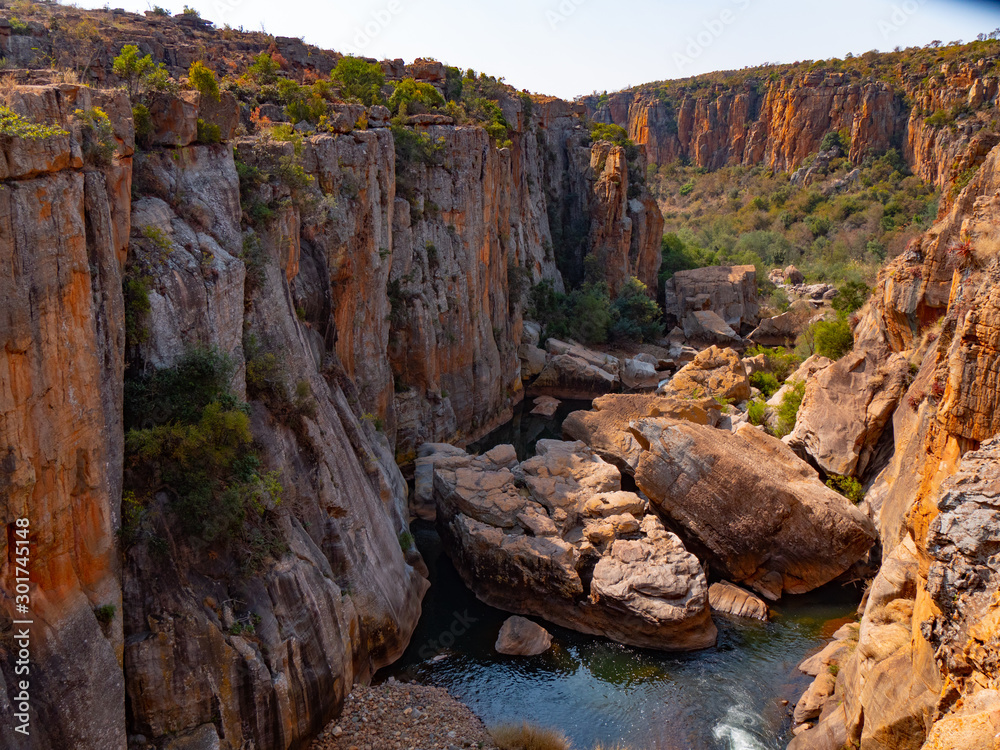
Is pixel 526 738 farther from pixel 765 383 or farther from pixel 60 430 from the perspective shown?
pixel 765 383

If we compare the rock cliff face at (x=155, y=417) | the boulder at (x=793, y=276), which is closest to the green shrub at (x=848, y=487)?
the rock cliff face at (x=155, y=417)

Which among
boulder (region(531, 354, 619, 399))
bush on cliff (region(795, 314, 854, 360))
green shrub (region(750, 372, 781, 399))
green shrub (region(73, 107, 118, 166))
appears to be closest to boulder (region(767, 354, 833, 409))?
bush on cliff (region(795, 314, 854, 360))

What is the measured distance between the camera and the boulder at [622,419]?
24719mm

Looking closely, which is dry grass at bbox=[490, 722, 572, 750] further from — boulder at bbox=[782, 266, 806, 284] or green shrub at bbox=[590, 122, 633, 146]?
boulder at bbox=[782, 266, 806, 284]

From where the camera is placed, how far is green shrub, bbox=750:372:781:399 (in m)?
31.3

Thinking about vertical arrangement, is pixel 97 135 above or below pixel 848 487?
above

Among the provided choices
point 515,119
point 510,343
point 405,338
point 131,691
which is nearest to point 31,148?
point 131,691

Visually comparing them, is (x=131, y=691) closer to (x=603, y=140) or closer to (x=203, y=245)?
(x=203, y=245)

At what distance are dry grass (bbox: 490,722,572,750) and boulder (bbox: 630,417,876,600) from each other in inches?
299

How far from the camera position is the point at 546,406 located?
3378cm

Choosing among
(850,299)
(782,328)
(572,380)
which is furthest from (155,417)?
(782,328)

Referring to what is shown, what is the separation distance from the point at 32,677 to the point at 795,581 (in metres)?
16.5

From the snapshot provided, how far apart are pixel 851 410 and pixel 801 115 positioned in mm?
58745

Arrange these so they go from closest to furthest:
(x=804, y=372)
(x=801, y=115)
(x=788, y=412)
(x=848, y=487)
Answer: (x=848, y=487) → (x=788, y=412) → (x=804, y=372) → (x=801, y=115)
